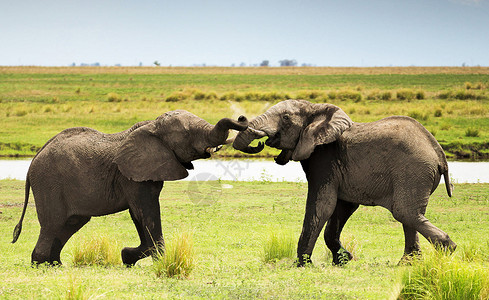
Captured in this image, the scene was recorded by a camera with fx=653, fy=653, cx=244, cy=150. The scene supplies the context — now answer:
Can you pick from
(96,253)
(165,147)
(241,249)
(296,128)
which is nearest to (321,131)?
(296,128)

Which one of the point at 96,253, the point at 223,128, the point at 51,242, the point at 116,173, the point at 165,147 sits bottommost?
the point at 96,253

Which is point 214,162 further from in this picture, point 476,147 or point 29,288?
point 29,288

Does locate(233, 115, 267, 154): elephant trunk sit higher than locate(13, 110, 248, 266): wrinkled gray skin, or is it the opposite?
locate(233, 115, 267, 154): elephant trunk

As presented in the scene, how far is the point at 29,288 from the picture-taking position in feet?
25.0

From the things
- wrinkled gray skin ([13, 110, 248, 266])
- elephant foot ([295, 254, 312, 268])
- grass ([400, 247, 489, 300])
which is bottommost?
elephant foot ([295, 254, 312, 268])

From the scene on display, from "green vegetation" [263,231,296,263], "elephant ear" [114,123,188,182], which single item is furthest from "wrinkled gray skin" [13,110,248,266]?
"green vegetation" [263,231,296,263]

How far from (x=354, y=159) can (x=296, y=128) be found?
3.07ft

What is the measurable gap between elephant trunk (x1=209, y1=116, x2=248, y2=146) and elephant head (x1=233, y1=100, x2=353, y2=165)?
0.19 meters

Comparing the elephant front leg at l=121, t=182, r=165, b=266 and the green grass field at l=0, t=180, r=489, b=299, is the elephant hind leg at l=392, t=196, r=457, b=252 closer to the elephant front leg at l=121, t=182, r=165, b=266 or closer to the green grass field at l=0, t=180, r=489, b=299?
the green grass field at l=0, t=180, r=489, b=299

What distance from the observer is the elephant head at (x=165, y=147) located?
9039mm

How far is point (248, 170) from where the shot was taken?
25.4 meters

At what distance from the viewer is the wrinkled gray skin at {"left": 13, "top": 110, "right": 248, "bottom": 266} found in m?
9.06

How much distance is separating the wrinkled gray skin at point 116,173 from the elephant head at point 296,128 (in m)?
0.61

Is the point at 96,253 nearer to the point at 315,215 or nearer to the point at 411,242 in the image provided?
the point at 315,215
